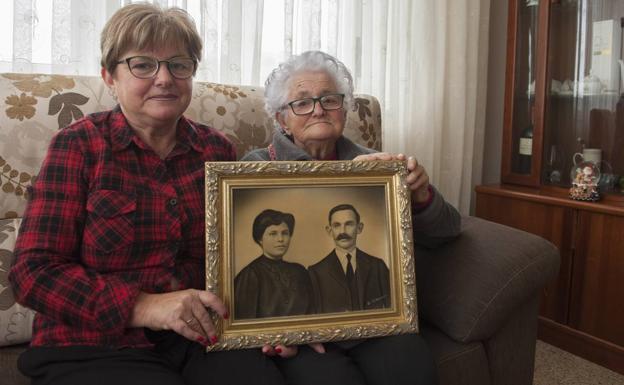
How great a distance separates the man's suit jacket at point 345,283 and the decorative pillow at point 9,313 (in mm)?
749

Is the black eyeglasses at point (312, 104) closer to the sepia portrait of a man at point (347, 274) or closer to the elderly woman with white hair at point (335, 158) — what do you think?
the elderly woman with white hair at point (335, 158)

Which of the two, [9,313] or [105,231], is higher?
[105,231]

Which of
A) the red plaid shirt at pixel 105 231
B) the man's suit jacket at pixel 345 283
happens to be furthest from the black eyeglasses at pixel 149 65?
the man's suit jacket at pixel 345 283

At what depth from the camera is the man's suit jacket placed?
1.08 m

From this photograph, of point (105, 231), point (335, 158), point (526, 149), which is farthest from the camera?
point (526, 149)

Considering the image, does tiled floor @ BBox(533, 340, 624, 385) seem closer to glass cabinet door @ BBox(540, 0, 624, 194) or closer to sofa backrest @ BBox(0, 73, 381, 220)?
glass cabinet door @ BBox(540, 0, 624, 194)

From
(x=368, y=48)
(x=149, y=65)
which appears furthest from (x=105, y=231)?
(x=368, y=48)

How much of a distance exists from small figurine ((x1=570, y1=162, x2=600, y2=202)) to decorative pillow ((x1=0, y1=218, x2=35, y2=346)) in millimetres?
1957

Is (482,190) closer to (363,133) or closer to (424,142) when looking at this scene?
(424,142)

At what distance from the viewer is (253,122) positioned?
64.3 inches

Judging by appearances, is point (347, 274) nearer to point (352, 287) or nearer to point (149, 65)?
point (352, 287)

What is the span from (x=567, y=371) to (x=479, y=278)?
1.00 meters

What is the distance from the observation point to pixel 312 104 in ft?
Answer: 4.42

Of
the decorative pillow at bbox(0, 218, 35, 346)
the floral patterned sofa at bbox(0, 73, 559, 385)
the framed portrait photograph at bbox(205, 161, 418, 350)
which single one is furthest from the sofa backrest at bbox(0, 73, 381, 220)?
the framed portrait photograph at bbox(205, 161, 418, 350)
